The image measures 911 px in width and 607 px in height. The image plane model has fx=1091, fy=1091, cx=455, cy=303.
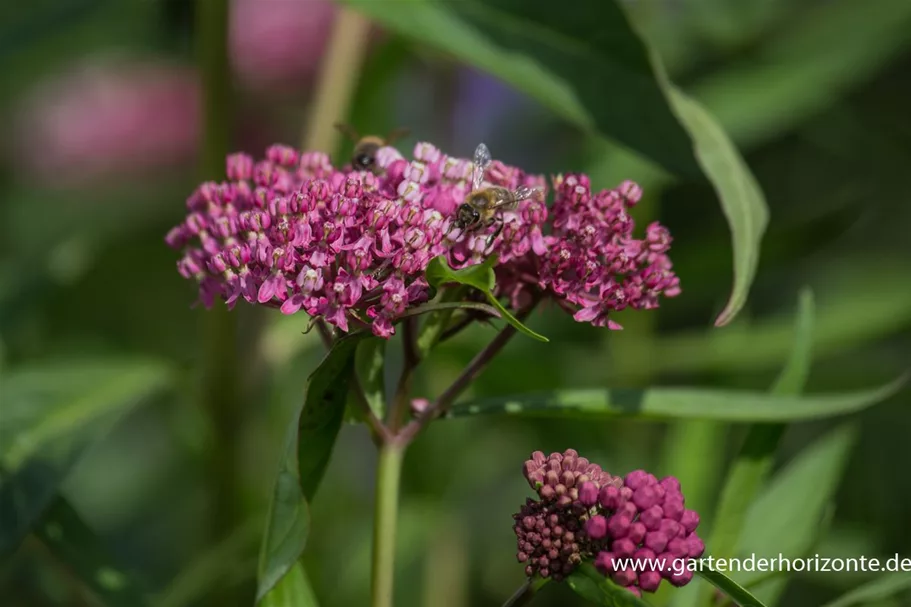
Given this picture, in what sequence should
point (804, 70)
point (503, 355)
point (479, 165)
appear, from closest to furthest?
point (479, 165)
point (503, 355)
point (804, 70)

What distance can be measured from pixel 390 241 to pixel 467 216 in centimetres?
7

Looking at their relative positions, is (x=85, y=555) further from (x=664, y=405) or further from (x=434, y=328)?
(x=664, y=405)

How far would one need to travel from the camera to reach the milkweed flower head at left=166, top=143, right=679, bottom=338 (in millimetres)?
737

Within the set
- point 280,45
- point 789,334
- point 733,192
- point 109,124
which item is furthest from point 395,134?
point 109,124

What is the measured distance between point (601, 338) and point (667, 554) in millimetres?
1026

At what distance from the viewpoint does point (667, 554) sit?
2.24ft

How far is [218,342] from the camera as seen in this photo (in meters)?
1.30

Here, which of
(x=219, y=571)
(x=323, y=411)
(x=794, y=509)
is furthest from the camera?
(x=219, y=571)

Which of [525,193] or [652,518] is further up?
[525,193]

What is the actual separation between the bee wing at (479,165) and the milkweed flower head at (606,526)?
0.78ft

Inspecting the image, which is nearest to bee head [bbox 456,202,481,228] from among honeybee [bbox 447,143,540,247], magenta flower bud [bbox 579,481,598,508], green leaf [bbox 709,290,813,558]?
honeybee [bbox 447,143,540,247]

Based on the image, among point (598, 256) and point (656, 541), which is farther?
point (598, 256)

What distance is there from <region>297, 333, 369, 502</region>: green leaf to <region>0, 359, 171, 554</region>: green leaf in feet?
1.03

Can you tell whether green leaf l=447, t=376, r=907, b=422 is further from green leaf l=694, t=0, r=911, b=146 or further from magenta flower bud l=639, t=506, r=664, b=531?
green leaf l=694, t=0, r=911, b=146
